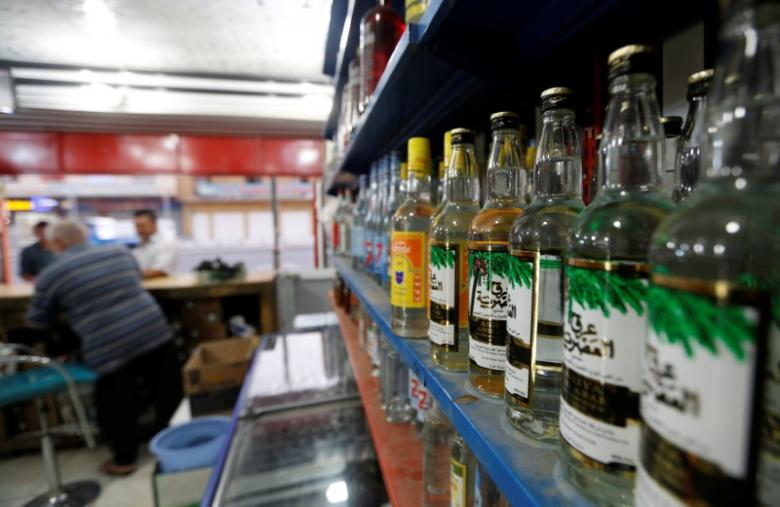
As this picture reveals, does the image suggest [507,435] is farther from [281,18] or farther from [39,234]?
[39,234]

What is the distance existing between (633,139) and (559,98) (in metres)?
0.10

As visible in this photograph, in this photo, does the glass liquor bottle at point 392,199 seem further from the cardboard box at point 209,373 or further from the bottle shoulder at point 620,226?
the cardboard box at point 209,373

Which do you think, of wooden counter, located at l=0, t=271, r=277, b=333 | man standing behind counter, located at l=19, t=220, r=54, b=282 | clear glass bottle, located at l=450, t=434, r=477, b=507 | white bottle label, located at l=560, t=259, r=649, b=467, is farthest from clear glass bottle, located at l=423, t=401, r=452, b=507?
man standing behind counter, located at l=19, t=220, r=54, b=282

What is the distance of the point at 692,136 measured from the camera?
455 mm

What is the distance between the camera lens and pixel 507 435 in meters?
0.46

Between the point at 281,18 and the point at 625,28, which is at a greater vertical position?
the point at 281,18

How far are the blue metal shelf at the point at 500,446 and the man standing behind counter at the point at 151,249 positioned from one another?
14.1 ft

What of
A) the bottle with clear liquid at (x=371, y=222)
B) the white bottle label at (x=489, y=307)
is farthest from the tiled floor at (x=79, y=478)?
the white bottle label at (x=489, y=307)

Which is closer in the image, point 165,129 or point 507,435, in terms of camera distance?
point 507,435

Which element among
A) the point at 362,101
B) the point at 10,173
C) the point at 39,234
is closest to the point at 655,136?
the point at 362,101

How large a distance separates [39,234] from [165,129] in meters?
2.16

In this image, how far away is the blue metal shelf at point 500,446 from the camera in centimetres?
37

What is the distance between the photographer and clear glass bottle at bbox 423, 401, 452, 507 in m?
0.89

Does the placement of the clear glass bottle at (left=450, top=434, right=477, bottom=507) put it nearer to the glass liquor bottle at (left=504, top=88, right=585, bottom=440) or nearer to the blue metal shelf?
the blue metal shelf
